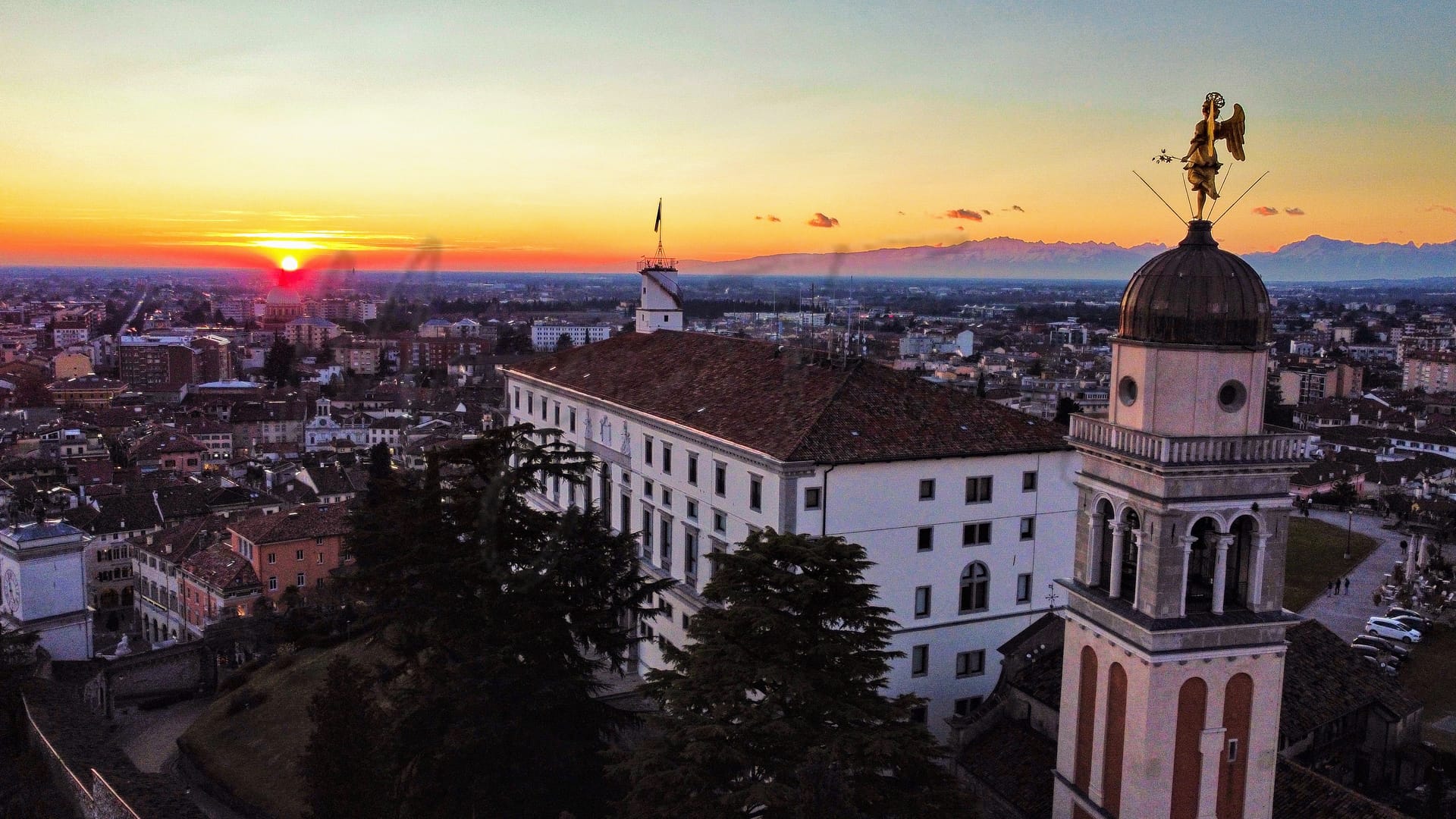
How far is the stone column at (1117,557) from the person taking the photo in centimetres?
1502

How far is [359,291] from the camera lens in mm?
47281

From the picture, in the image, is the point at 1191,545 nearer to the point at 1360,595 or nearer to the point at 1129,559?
the point at 1129,559

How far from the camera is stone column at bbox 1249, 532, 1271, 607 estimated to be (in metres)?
14.4

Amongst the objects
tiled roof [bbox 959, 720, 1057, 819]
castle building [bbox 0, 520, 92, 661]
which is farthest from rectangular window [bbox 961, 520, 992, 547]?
castle building [bbox 0, 520, 92, 661]

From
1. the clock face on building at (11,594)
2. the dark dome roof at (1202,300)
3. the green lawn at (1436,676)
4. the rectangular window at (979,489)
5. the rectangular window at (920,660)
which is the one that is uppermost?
the dark dome roof at (1202,300)

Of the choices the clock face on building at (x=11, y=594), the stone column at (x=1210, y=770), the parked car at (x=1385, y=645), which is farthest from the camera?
the parked car at (x=1385, y=645)

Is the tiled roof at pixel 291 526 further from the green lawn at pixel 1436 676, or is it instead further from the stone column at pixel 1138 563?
the green lawn at pixel 1436 676

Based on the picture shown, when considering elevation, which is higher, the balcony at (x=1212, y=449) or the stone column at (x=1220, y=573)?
the balcony at (x=1212, y=449)

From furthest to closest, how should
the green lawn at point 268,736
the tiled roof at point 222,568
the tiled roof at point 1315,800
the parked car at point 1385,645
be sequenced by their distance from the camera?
the tiled roof at point 222,568
the parked car at point 1385,645
the green lawn at point 268,736
the tiled roof at point 1315,800

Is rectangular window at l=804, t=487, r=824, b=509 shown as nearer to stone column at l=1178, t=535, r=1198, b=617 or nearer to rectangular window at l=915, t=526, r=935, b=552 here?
rectangular window at l=915, t=526, r=935, b=552

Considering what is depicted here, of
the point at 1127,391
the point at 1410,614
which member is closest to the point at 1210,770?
the point at 1127,391

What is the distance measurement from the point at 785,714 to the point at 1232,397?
24.1ft

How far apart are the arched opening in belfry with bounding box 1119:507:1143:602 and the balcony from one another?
943mm

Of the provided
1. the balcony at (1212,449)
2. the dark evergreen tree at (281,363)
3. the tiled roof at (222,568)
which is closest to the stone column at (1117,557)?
the balcony at (1212,449)
